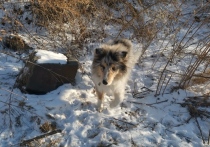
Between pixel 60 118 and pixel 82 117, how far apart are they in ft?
1.08

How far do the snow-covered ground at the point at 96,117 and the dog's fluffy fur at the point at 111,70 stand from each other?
262mm

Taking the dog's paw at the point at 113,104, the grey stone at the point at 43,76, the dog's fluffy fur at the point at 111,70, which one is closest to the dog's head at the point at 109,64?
the dog's fluffy fur at the point at 111,70

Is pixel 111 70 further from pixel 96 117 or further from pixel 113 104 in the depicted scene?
pixel 96 117

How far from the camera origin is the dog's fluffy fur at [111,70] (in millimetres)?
3795

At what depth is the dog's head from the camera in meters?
3.78

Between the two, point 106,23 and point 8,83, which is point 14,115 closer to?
point 8,83

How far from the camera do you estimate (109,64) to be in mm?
3785

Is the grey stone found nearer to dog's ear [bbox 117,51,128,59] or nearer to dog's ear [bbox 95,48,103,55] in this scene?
dog's ear [bbox 95,48,103,55]

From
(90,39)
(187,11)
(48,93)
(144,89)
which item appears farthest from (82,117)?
(187,11)

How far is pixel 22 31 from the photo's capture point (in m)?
5.94

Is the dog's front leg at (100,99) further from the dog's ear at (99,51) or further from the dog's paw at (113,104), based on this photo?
the dog's ear at (99,51)

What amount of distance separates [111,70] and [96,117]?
0.75m

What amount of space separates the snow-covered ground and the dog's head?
61 centimetres

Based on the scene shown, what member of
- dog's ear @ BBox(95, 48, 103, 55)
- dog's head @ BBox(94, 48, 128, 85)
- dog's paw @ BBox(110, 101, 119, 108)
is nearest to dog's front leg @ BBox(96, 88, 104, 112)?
dog's paw @ BBox(110, 101, 119, 108)
